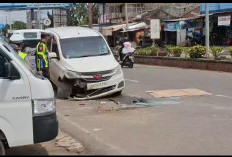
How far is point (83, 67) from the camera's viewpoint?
11.3 metres

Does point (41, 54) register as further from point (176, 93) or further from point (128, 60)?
point (128, 60)

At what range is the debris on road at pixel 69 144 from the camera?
6.64 m

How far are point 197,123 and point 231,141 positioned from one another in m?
1.39

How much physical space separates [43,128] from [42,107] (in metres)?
0.27

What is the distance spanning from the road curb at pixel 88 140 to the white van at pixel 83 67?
7.83 feet

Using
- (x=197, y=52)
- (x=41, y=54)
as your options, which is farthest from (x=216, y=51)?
(x=41, y=54)

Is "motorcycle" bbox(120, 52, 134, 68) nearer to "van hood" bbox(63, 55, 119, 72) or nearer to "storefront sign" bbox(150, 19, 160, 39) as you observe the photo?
"storefront sign" bbox(150, 19, 160, 39)

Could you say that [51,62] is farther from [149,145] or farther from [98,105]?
[149,145]

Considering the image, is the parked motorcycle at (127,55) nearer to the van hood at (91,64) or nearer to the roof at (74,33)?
the roof at (74,33)

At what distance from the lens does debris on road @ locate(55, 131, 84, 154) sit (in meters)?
6.64

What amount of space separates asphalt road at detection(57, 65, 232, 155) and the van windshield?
4.83ft

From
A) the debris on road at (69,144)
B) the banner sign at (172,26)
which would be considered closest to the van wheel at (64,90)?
the debris on road at (69,144)

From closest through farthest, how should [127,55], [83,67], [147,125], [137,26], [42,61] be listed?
[147,125]
[83,67]
[42,61]
[127,55]
[137,26]

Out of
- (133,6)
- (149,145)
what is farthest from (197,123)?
(133,6)
